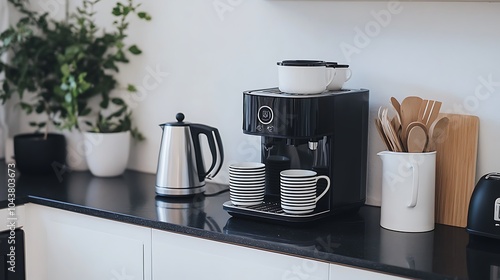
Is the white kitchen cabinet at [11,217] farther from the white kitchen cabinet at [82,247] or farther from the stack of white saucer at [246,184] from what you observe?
the stack of white saucer at [246,184]

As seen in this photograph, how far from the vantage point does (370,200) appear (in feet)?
7.89

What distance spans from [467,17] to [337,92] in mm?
412

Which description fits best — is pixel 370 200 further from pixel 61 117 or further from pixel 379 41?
pixel 61 117

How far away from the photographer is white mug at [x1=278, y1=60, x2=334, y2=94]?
214cm

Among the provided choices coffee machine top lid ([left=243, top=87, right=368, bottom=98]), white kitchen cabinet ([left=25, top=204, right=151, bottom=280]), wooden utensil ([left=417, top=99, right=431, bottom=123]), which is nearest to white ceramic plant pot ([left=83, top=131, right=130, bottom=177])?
white kitchen cabinet ([left=25, top=204, right=151, bottom=280])

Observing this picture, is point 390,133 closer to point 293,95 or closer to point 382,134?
point 382,134

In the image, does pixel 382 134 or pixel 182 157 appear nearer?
pixel 382 134

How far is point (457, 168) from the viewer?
2.18 metres

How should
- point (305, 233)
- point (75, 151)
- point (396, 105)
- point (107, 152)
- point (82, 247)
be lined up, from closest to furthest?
point (305, 233) → point (396, 105) → point (82, 247) → point (107, 152) → point (75, 151)

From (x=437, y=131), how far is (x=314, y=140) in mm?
341

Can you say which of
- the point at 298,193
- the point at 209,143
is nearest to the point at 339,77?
the point at 298,193

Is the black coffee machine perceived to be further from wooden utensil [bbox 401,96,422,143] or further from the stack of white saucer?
wooden utensil [bbox 401,96,422,143]

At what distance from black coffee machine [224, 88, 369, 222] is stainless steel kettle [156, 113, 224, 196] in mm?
256

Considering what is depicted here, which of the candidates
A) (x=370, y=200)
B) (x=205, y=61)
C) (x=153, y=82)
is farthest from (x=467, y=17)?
(x=153, y=82)
